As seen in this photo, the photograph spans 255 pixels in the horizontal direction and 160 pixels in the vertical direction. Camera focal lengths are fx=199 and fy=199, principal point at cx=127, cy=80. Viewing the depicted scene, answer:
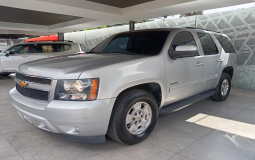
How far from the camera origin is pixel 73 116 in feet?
7.55

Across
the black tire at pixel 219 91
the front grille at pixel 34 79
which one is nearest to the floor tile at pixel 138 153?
the front grille at pixel 34 79

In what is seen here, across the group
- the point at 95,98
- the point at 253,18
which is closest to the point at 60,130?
the point at 95,98

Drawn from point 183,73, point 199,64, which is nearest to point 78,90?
point 183,73

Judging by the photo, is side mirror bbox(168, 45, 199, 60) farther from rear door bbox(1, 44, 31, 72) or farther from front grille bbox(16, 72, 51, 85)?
rear door bbox(1, 44, 31, 72)

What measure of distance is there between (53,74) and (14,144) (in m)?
1.38

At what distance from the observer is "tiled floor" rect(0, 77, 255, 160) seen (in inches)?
106

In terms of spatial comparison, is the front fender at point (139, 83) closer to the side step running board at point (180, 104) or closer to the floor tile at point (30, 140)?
the side step running board at point (180, 104)

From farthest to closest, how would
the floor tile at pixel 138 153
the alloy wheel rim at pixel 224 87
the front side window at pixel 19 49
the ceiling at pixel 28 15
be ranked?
the front side window at pixel 19 49, the ceiling at pixel 28 15, the alloy wheel rim at pixel 224 87, the floor tile at pixel 138 153

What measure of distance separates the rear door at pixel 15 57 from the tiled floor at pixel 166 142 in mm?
5632

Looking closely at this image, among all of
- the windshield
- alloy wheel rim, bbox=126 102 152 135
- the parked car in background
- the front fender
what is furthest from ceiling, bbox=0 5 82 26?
alloy wheel rim, bbox=126 102 152 135

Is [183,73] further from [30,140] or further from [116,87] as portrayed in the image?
[30,140]

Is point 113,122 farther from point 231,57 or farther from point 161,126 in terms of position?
point 231,57

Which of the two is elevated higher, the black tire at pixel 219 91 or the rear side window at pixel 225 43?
the rear side window at pixel 225 43

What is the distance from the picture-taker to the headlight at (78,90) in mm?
2385
